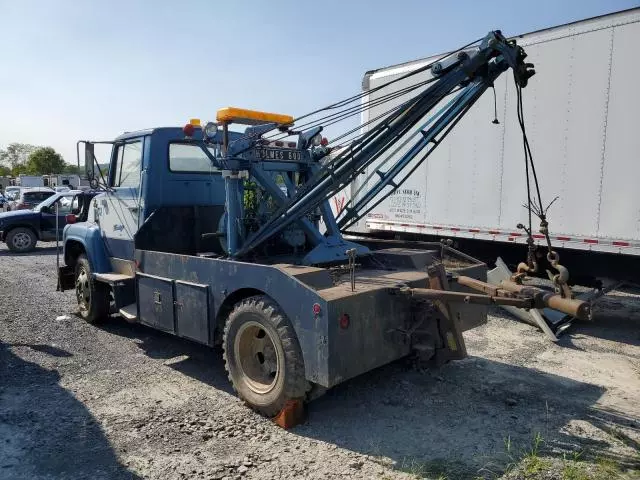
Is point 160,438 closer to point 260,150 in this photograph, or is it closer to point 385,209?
point 260,150

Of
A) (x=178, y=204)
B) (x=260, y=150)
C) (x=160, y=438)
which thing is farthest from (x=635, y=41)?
(x=160, y=438)

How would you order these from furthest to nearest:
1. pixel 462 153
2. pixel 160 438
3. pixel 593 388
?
pixel 462 153 < pixel 593 388 < pixel 160 438

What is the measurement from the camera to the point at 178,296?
17.3 ft

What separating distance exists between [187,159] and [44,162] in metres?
82.7

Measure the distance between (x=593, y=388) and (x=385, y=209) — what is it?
5.09 meters

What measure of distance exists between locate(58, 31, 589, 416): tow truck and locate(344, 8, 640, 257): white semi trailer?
4.17 feet

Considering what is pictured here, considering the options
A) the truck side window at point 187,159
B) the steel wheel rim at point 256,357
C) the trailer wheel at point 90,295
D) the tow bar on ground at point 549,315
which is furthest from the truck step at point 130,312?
the tow bar on ground at point 549,315

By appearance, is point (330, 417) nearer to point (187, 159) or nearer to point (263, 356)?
point (263, 356)

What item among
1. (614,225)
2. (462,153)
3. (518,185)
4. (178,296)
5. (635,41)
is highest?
(635,41)

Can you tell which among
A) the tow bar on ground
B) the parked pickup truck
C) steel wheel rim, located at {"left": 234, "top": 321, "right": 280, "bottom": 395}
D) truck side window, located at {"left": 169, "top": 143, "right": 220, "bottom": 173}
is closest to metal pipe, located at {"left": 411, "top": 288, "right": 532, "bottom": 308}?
steel wheel rim, located at {"left": 234, "top": 321, "right": 280, "bottom": 395}

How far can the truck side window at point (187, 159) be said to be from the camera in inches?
249

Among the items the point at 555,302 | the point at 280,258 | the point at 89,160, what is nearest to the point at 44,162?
the point at 89,160

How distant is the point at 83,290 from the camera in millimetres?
7312

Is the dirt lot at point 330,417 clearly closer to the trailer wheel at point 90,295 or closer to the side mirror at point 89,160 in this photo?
the trailer wheel at point 90,295
